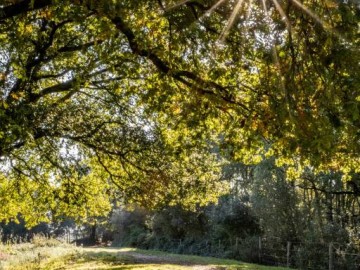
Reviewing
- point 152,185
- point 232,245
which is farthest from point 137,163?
point 232,245

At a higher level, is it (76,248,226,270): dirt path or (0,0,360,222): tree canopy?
Result: (0,0,360,222): tree canopy

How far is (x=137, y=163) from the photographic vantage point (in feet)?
53.3

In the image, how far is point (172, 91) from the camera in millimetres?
10961

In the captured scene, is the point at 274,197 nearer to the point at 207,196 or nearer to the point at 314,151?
the point at 207,196

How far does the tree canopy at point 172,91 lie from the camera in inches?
281

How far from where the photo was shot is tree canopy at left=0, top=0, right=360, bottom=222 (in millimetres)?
7137

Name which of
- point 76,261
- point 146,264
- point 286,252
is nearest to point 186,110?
point 146,264

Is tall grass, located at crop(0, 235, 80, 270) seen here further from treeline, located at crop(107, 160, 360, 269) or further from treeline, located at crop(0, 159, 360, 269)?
treeline, located at crop(107, 160, 360, 269)

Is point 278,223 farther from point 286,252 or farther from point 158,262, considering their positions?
point 158,262

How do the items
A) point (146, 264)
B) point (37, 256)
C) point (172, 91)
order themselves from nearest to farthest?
point (172, 91) → point (146, 264) → point (37, 256)

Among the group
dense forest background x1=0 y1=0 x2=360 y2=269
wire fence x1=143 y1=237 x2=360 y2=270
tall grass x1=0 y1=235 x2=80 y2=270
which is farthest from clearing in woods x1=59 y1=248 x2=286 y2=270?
wire fence x1=143 y1=237 x2=360 y2=270

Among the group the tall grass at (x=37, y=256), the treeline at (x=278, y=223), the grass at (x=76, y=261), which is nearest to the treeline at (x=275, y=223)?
the treeline at (x=278, y=223)

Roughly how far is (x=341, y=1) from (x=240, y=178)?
45748 mm

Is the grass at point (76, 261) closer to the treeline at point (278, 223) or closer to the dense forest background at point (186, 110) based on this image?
the dense forest background at point (186, 110)
